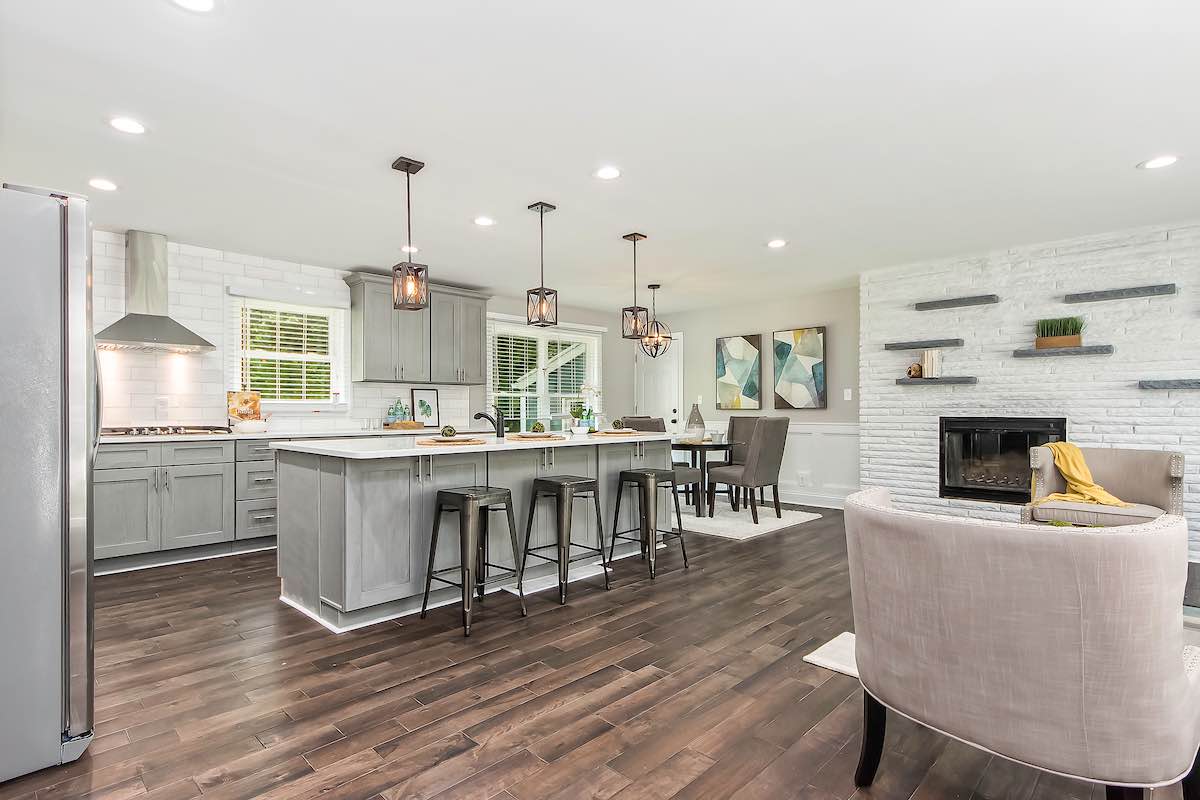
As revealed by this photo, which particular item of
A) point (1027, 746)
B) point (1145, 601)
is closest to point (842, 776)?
point (1027, 746)

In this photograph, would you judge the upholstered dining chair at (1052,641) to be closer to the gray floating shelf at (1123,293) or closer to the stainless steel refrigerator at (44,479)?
the stainless steel refrigerator at (44,479)

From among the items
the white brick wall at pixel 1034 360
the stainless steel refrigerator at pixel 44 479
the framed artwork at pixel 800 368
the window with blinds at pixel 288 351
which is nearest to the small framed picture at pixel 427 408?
the window with blinds at pixel 288 351

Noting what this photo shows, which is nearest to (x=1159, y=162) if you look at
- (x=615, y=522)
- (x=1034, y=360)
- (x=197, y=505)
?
(x=1034, y=360)

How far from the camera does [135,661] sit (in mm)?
2693

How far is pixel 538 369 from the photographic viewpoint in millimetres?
7684

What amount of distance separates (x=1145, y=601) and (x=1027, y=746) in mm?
434

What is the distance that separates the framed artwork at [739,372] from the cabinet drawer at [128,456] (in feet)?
19.1

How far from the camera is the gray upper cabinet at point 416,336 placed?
5824 millimetres

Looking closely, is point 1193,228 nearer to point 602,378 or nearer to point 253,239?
point 602,378

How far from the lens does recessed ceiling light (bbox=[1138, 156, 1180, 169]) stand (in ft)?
10.9

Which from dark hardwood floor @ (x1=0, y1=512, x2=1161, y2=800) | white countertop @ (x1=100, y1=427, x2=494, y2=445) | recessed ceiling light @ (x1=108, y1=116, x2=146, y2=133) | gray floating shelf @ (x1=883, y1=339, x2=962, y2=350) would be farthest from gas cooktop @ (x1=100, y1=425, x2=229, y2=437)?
gray floating shelf @ (x1=883, y1=339, x2=962, y2=350)

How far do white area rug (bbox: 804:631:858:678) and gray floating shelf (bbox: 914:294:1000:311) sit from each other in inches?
144

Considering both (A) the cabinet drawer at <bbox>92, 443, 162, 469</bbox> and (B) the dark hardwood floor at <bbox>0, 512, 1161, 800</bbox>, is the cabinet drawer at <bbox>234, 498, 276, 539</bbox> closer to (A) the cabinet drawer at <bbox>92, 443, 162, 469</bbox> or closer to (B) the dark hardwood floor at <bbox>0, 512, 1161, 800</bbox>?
(A) the cabinet drawer at <bbox>92, 443, 162, 469</bbox>

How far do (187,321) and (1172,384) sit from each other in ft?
24.3
